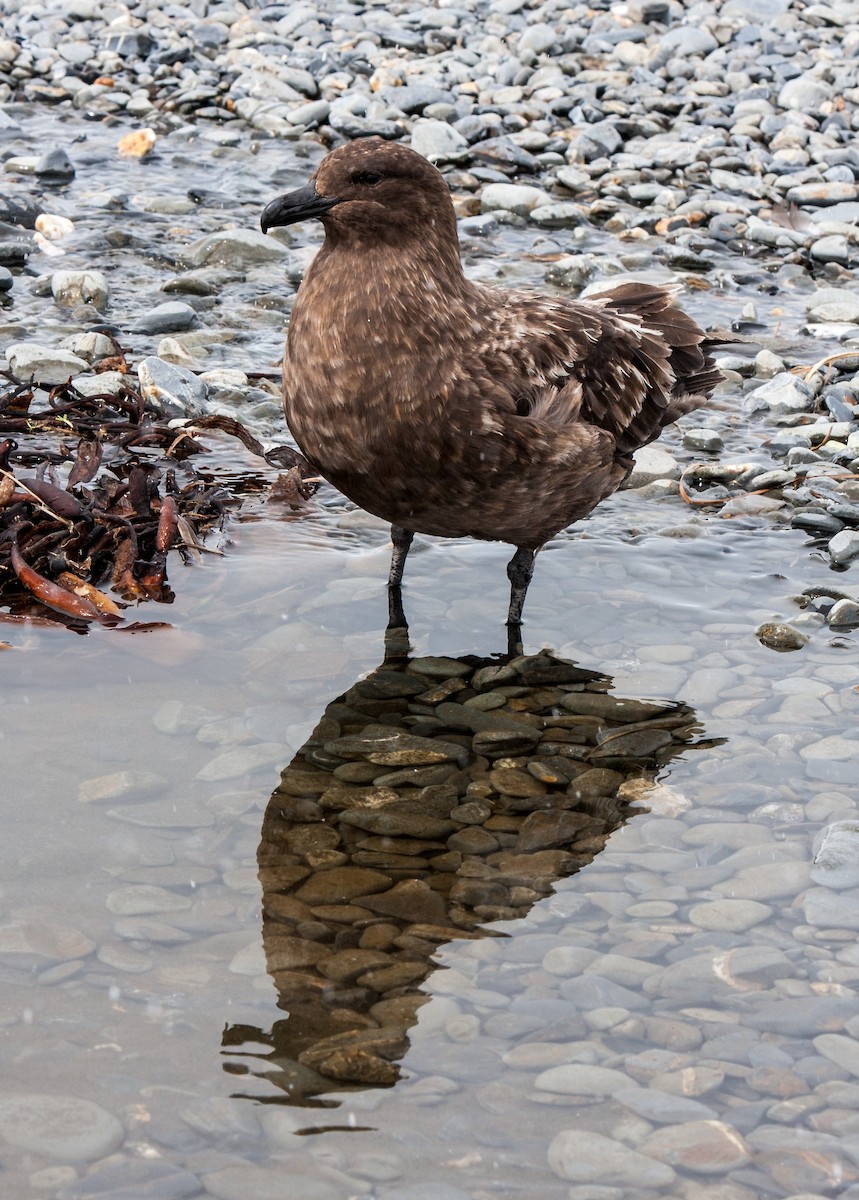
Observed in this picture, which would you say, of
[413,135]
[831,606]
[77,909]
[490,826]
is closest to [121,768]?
[77,909]

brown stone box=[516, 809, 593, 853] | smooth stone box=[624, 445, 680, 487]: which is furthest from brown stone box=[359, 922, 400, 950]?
smooth stone box=[624, 445, 680, 487]

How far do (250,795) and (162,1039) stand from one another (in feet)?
4.02

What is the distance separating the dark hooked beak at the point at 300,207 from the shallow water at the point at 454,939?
1.59m

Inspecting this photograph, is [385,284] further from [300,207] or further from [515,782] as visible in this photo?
[515,782]

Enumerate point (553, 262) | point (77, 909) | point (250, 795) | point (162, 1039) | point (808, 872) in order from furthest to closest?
point (553, 262), point (250, 795), point (808, 872), point (77, 909), point (162, 1039)

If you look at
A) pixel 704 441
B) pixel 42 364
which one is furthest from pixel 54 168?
pixel 704 441

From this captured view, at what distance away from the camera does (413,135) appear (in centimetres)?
1225

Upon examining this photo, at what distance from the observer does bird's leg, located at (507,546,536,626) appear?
19.6ft

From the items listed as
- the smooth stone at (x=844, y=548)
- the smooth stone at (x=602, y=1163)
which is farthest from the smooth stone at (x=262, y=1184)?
the smooth stone at (x=844, y=548)

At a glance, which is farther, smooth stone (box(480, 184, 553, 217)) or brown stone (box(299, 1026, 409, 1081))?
smooth stone (box(480, 184, 553, 217))

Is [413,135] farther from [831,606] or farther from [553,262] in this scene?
[831,606]

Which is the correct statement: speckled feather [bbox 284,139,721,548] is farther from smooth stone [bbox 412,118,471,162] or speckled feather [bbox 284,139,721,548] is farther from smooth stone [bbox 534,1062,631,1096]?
smooth stone [bbox 412,118,471,162]

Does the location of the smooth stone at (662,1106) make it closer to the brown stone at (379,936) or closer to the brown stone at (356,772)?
the brown stone at (379,936)

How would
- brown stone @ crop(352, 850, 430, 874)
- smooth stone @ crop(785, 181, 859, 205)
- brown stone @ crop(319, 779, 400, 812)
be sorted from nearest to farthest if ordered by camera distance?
brown stone @ crop(352, 850, 430, 874) → brown stone @ crop(319, 779, 400, 812) → smooth stone @ crop(785, 181, 859, 205)
